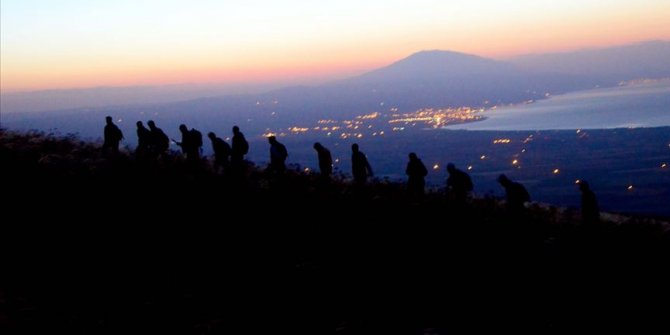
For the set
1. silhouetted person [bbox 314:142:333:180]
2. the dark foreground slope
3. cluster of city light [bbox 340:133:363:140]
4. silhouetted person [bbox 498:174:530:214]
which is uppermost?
silhouetted person [bbox 314:142:333:180]

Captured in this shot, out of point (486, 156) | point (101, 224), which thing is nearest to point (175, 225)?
point (101, 224)

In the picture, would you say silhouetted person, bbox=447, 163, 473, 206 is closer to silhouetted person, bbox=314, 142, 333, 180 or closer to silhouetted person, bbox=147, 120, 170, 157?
silhouetted person, bbox=314, 142, 333, 180

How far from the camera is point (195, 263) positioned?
12562 mm

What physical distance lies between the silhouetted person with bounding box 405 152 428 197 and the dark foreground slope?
2.66ft

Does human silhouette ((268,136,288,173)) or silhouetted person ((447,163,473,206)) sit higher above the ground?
human silhouette ((268,136,288,173))

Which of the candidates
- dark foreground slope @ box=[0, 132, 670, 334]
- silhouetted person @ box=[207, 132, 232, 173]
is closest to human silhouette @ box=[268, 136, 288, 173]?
silhouetted person @ box=[207, 132, 232, 173]

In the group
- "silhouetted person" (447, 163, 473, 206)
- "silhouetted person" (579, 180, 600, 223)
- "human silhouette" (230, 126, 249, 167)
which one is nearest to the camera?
"silhouetted person" (579, 180, 600, 223)

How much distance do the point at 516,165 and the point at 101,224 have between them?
104820mm

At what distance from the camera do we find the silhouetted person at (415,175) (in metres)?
18.9

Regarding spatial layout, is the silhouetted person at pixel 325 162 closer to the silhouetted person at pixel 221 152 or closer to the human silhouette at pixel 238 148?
the human silhouette at pixel 238 148

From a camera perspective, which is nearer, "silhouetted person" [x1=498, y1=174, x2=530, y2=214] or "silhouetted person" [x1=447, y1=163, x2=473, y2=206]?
"silhouetted person" [x1=498, y1=174, x2=530, y2=214]

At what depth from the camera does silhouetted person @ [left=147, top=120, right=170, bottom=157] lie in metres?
24.5

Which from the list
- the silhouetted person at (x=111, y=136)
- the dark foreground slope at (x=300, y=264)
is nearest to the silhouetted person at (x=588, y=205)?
the dark foreground slope at (x=300, y=264)

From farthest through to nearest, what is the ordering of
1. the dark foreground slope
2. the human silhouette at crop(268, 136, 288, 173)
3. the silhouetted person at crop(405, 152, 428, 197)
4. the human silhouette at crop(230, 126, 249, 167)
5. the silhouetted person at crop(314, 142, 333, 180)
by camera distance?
the human silhouette at crop(230, 126, 249, 167) < the human silhouette at crop(268, 136, 288, 173) < the silhouetted person at crop(314, 142, 333, 180) < the silhouetted person at crop(405, 152, 428, 197) < the dark foreground slope
